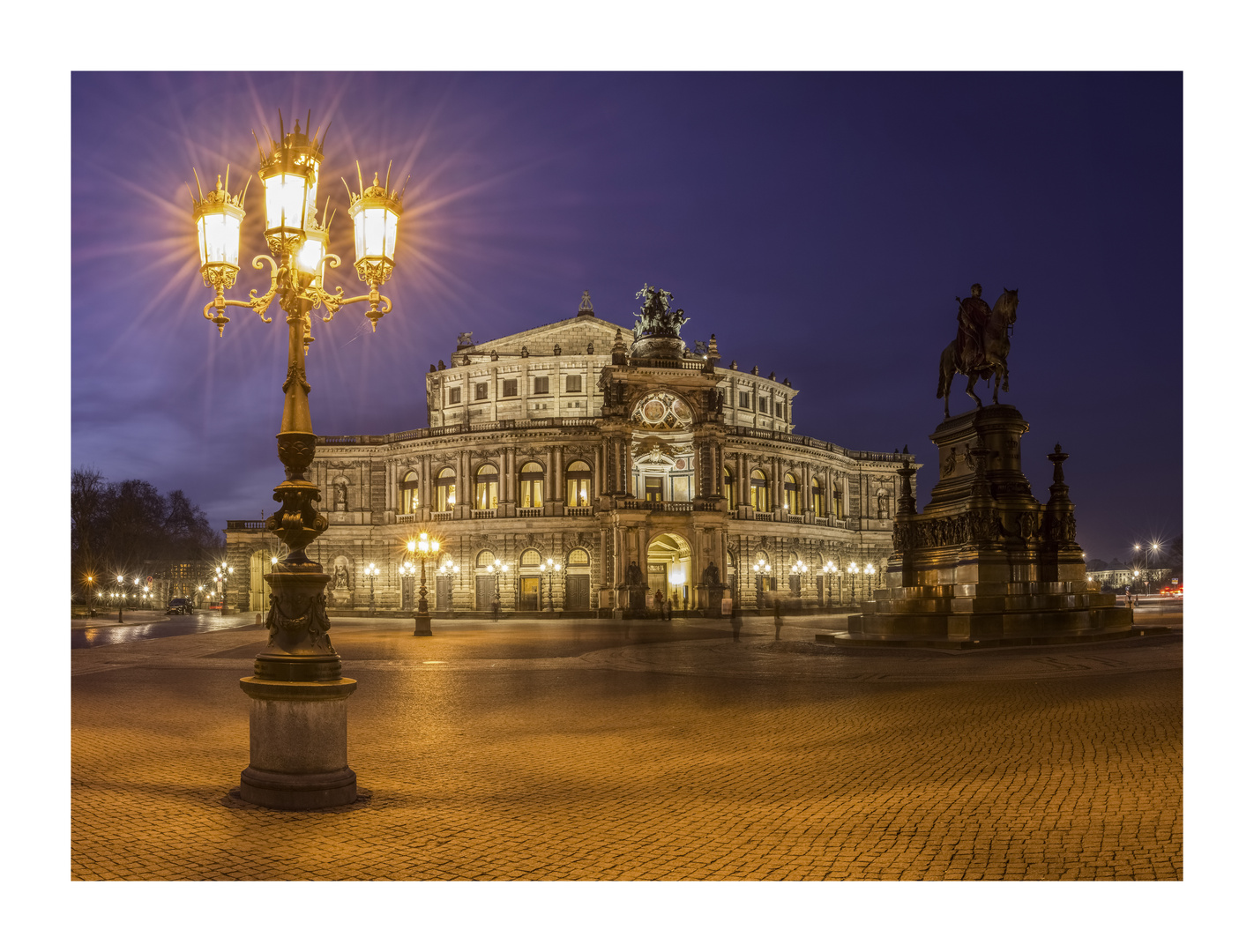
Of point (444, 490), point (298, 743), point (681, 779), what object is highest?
point (444, 490)

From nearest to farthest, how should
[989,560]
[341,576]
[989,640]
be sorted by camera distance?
[989,640] → [989,560] → [341,576]

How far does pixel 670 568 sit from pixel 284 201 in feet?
190

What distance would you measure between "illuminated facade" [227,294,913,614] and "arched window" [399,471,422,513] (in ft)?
0.41

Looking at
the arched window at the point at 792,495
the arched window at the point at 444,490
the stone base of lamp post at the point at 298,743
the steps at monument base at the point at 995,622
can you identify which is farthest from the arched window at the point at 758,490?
the stone base of lamp post at the point at 298,743

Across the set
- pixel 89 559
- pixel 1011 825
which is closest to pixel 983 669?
pixel 1011 825

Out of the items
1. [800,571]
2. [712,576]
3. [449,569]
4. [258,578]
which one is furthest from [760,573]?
[258,578]

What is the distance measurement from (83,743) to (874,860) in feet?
31.7

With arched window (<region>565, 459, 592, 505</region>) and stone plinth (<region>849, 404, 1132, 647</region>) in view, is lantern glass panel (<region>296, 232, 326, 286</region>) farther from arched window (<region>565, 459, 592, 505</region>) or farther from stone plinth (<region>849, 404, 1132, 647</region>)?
arched window (<region>565, 459, 592, 505</region>)

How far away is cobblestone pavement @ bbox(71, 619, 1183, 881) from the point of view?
6.14 meters

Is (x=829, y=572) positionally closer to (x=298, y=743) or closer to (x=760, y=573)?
(x=760, y=573)

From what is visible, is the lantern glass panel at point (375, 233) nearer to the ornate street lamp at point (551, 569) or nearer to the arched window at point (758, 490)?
the ornate street lamp at point (551, 569)

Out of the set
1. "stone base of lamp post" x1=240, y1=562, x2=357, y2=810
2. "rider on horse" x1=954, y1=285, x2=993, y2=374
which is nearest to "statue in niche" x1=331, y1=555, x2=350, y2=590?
"rider on horse" x1=954, y1=285, x2=993, y2=374

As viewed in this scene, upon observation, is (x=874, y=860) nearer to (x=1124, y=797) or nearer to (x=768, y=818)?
(x=768, y=818)

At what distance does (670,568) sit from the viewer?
65188 millimetres
